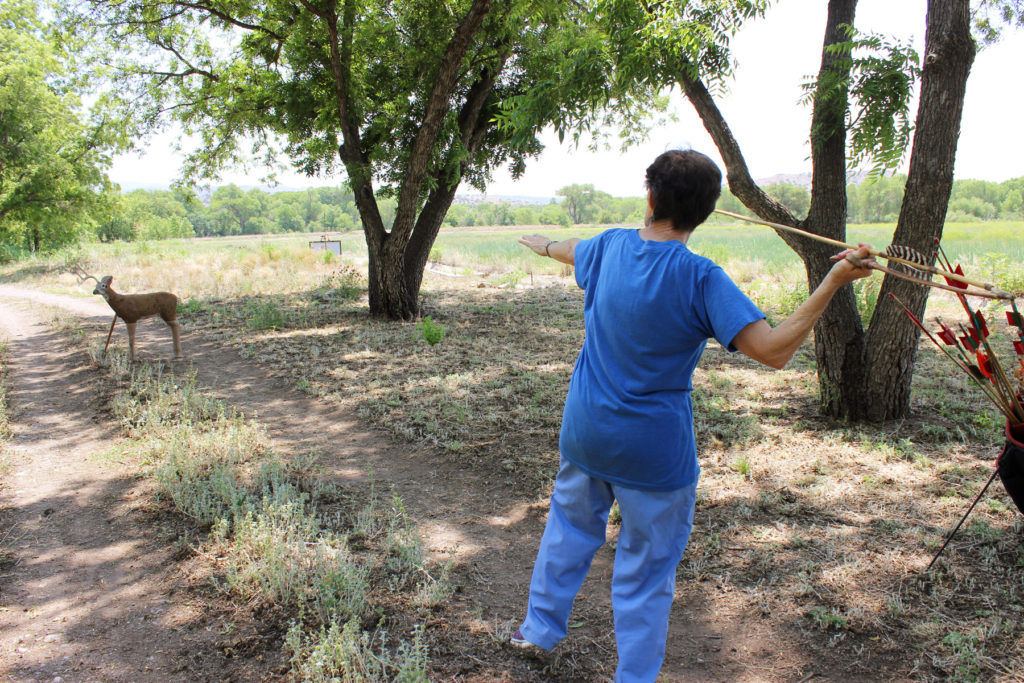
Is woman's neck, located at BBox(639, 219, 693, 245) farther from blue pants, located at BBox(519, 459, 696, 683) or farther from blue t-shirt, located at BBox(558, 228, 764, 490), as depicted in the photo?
blue pants, located at BBox(519, 459, 696, 683)

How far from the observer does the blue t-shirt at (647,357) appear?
6.55 ft

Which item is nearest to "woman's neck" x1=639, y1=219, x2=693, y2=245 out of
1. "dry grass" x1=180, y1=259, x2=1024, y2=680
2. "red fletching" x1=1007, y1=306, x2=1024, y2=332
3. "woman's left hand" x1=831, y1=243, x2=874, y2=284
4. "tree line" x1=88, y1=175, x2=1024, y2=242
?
"woman's left hand" x1=831, y1=243, x2=874, y2=284

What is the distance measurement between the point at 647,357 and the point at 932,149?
4.18 m

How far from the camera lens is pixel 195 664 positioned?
2750 mm

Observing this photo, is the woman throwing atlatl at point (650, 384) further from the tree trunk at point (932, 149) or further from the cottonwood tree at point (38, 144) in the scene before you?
the cottonwood tree at point (38, 144)

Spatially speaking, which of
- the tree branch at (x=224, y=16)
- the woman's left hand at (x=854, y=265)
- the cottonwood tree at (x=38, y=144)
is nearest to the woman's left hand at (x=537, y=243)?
the woman's left hand at (x=854, y=265)

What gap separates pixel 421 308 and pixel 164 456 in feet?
25.6

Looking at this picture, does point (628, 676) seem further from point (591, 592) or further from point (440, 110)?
point (440, 110)

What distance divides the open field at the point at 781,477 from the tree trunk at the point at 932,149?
937mm

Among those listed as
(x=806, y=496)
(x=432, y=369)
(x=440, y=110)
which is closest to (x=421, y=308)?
(x=440, y=110)

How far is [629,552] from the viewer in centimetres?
225

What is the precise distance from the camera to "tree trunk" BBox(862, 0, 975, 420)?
4.79m

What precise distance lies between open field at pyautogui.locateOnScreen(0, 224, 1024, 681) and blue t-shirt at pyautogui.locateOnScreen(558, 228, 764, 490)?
1.15 m

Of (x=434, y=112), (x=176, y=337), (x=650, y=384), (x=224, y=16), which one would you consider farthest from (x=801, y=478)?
(x=224, y=16)
